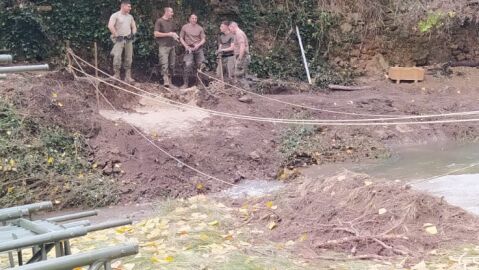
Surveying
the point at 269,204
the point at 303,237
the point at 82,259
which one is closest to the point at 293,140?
the point at 269,204

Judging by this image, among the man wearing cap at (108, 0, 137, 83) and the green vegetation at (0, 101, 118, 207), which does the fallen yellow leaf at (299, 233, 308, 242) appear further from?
the man wearing cap at (108, 0, 137, 83)

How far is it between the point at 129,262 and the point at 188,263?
465 millimetres

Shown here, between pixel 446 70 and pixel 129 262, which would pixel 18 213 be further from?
pixel 446 70

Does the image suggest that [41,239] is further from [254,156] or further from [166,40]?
[166,40]

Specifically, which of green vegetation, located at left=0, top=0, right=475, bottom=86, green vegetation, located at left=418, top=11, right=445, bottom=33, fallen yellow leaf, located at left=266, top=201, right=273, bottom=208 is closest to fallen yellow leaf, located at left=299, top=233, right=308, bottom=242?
fallen yellow leaf, located at left=266, top=201, right=273, bottom=208

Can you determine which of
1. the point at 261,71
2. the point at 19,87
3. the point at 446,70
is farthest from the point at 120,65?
the point at 446,70

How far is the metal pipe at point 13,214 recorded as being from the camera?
361cm

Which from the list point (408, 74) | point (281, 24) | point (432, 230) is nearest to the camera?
point (432, 230)

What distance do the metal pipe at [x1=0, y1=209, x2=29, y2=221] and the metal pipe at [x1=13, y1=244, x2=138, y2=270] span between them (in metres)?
0.98

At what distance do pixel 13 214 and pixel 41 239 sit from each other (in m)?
0.81

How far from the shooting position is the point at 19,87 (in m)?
11.6

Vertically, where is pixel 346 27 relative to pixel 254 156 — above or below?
above

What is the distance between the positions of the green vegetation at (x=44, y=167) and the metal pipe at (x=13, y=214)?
6.36 meters

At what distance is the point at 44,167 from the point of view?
33.9 ft
